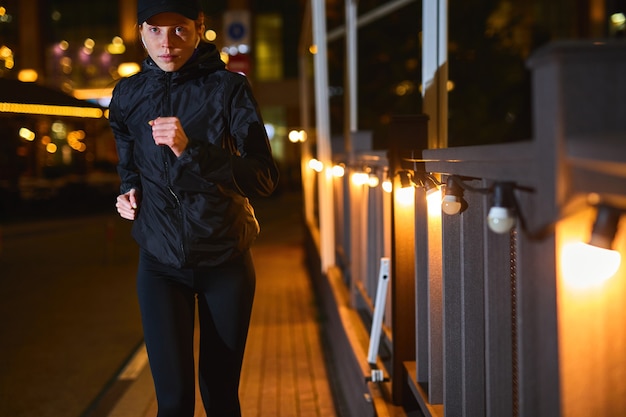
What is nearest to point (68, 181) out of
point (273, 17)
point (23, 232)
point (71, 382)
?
point (23, 232)

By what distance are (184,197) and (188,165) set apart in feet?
0.51

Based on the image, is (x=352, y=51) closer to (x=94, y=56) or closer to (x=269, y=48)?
(x=94, y=56)

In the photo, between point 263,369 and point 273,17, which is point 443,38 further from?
point 273,17

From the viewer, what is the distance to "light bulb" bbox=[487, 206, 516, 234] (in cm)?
215

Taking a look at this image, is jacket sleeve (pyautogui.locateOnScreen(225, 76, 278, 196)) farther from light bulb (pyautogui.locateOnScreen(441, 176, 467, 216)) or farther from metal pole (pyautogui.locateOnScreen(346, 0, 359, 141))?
metal pole (pyautogui.locateOnScreen(346, 0, 359, 141))

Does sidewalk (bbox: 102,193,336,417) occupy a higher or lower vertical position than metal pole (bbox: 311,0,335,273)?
lower

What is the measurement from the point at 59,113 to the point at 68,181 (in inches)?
1105

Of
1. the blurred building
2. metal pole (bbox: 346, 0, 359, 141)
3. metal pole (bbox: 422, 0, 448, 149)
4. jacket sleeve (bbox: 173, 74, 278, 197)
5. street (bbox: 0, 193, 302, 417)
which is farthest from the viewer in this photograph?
the blurred building

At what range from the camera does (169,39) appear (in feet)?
10.9

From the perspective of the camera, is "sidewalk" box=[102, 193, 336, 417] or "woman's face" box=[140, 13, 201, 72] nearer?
"woman's face" box=[140, 13, 201, 72]

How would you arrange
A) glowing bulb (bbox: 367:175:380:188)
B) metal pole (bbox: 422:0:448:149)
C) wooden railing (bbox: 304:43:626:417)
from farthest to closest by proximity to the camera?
glowing bulb (bbox: 367:175:380:188) → metal pole (bbox: 422:0:448:149) → wooden railing (bbox: 304:43:626:417)

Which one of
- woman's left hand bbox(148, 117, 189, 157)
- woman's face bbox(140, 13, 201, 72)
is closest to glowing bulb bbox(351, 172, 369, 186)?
woman's face bbox(140, 13, 201, 72)

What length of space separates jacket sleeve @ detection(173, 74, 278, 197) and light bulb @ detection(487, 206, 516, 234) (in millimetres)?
1168

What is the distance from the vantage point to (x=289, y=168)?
4584cm
